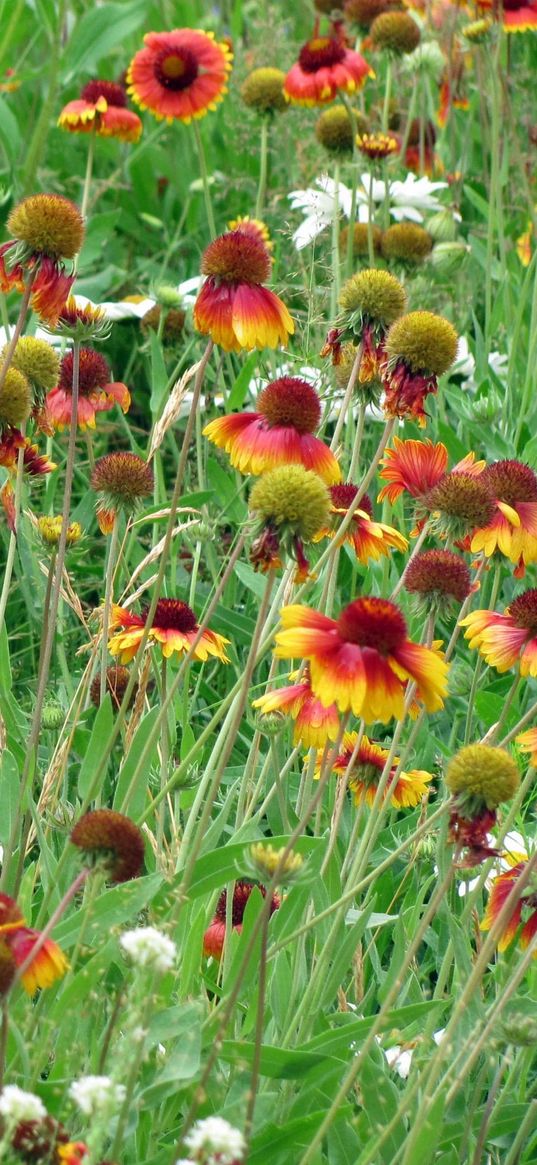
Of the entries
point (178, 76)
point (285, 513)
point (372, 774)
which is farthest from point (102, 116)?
point (285, 513)

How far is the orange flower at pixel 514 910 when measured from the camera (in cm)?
149

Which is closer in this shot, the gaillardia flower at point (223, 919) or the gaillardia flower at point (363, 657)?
the gaillardia flower at point (363, 657)

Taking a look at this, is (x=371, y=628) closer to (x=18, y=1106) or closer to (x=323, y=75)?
(x=18, y=1106)

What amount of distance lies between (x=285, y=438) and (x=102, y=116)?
1.96m

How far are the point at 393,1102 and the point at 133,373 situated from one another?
2.43m

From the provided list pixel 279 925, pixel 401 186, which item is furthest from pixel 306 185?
pixel 279 925

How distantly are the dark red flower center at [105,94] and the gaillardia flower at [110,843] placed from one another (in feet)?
7.95

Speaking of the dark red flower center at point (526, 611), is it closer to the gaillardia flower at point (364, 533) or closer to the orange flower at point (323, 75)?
the gaillardia flower at point (364, 533)

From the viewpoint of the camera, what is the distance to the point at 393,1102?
141cm

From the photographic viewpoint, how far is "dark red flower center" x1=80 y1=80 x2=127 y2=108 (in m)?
3.28

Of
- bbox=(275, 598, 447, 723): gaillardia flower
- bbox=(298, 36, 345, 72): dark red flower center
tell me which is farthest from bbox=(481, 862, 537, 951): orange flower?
bbox=(298, 36, 345, 72): dark red flower center

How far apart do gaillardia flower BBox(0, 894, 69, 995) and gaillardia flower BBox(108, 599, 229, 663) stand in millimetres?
648

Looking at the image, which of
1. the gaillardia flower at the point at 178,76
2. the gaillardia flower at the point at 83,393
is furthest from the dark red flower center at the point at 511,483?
the gaillardia flower at the point at 178,76

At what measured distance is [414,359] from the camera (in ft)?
5.23
